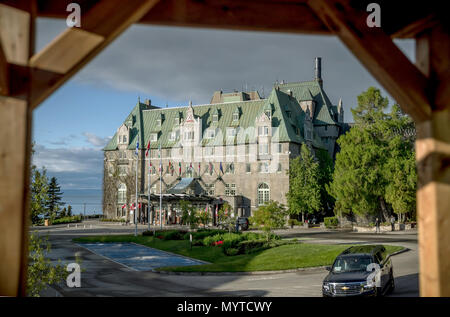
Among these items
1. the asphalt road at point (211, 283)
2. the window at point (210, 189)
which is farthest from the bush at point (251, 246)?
the window at point (210, 189)

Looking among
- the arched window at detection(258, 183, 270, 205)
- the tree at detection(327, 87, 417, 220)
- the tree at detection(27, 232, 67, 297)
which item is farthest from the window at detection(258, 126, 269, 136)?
the tree at detection(27, 232, 67, 297)

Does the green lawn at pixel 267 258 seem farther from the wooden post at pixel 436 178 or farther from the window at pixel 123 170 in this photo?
the window at pixel 123 170

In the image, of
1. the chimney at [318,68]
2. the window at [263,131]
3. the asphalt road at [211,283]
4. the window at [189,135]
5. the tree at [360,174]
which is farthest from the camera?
the chimney at [318,68]

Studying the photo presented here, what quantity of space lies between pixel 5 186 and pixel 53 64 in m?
1.27

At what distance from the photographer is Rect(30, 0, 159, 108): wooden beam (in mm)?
4496

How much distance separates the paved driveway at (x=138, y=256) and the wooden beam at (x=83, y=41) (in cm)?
2556

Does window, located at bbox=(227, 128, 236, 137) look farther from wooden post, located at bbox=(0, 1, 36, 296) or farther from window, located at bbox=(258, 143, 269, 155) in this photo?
wooden post, located at bbox=(0, 1, 36, 296)

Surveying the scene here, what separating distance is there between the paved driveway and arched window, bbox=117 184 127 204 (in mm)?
40184

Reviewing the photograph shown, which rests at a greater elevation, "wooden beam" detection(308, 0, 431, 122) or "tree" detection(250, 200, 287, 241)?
"wooden beam" detection(308, 0, 431, 122)

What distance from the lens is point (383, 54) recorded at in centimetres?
492

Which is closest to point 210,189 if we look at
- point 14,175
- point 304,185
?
point 304,185

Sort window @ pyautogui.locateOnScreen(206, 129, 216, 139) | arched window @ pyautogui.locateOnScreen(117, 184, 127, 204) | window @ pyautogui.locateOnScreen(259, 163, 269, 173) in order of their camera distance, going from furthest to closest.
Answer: arched window @ pyautogui.locateOnScreen(117, 184, 127, 204) < window @ pyautogui.locateOnScreen(206, 129, 216, 139) < window @ pyautogui.locateOnScreen(259, 163, 269, 173)

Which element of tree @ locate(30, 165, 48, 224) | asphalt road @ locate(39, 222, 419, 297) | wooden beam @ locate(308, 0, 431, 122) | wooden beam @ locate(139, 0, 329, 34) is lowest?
asphalt road @ locate(39, 222, 419, 297)

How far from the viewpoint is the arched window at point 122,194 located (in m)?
86.1
